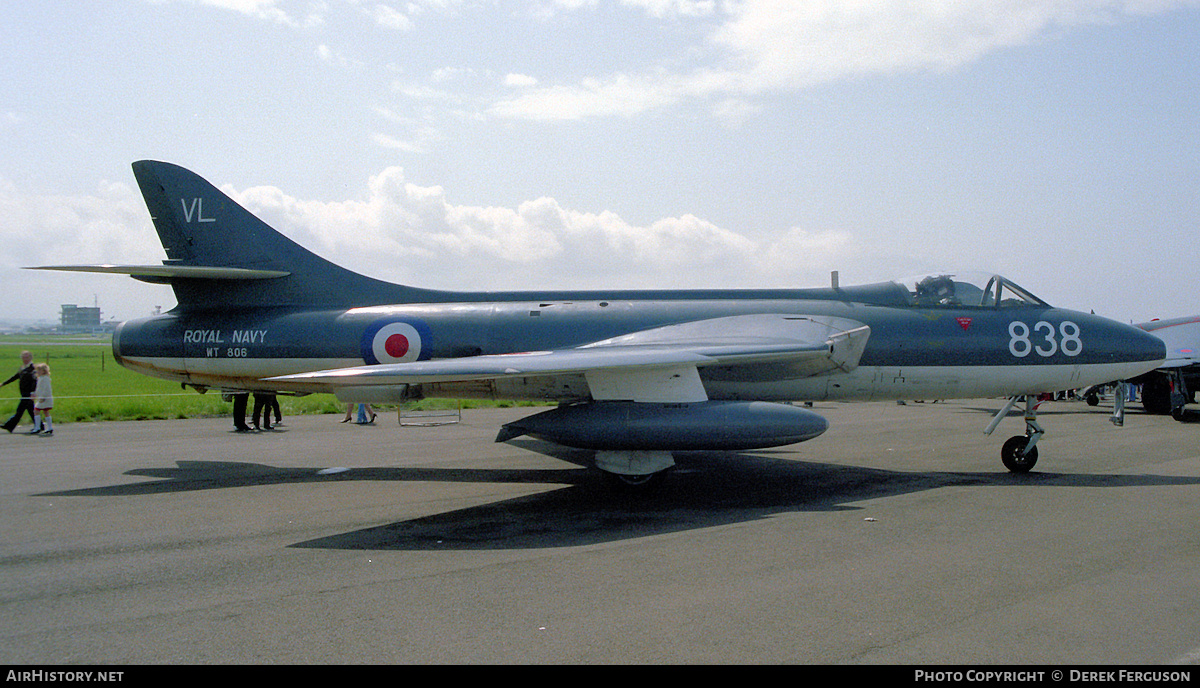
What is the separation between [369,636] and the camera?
14.3 ft

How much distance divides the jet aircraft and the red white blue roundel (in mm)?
18

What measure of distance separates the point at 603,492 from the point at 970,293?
5.54 m

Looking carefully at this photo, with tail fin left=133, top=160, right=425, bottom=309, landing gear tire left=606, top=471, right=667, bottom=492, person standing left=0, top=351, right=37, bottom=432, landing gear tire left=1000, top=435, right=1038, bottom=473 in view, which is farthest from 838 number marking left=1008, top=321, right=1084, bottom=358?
person standing left=0, top=351, right=37, bottom=432

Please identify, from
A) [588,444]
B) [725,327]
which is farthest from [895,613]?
[725,327]

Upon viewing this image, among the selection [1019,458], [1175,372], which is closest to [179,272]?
[1019,458]

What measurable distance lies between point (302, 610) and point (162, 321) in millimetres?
7772

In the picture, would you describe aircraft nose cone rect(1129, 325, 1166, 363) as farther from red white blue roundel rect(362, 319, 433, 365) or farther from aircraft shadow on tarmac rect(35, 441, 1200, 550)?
red white blue roundel rect(362, 319, 433, 365)

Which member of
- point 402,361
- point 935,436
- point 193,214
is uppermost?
point 193,214

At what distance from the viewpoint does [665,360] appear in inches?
317

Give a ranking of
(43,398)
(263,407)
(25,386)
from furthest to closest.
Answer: (263,407), (25,386), (43,398)

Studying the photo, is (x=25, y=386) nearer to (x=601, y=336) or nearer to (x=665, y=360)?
(x=601, y=336)
